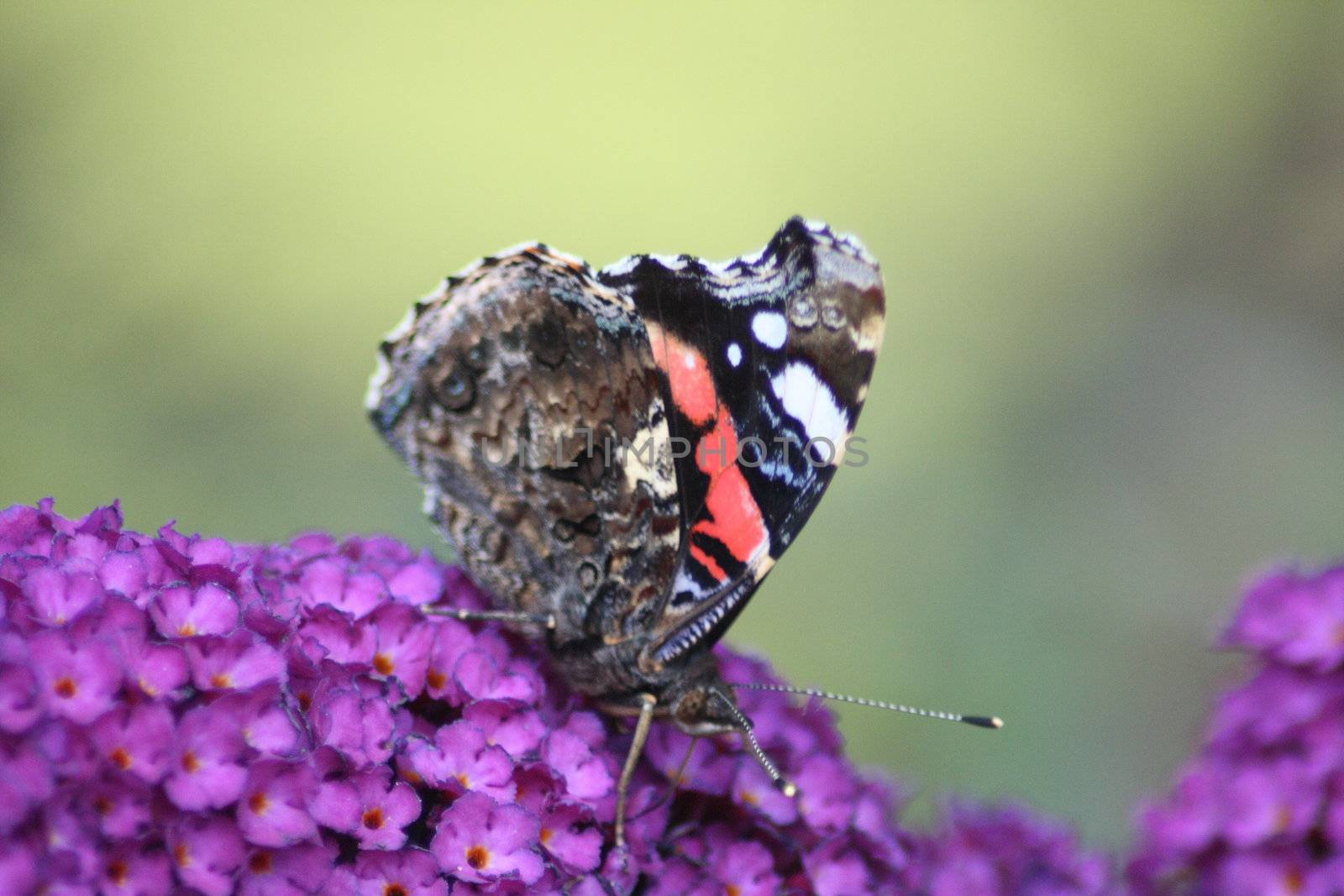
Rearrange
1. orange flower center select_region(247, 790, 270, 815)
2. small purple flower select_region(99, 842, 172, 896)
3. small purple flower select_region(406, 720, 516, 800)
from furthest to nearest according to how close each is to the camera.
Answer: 1. small purple flower select_region(406, 720, 516, 800)
2. orange flower center select_region(247, 790, 270, 815)
3. small purple flower select_region(99, 842, 172, 896)

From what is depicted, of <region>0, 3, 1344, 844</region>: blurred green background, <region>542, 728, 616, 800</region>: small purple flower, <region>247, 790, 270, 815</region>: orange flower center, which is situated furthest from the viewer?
<region>0, 3, 1344, 844</region>: blurred green background

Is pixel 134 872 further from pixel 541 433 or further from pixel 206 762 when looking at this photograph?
pixel 541 433

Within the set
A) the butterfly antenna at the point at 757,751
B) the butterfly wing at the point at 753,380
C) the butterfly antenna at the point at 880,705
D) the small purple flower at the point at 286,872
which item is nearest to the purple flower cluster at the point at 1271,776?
the butterfly antenna at the point at 880,705

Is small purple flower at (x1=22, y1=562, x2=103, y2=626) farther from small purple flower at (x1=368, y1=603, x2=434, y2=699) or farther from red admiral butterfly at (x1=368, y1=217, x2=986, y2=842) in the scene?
red admiral butterfly at (x1=368, y1=217, x2=986, y2=842)

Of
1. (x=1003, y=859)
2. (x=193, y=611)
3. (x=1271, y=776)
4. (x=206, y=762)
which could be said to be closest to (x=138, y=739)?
(x=206, y=762)

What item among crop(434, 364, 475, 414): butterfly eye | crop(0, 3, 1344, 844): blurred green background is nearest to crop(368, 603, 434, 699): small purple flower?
crop(434, 364, 475, 414): butterfly eye

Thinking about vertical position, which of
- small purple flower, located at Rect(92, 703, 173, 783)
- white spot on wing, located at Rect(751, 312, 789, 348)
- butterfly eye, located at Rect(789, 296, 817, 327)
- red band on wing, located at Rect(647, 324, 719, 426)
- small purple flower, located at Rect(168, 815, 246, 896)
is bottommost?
small purple flower, located at Rect(168, 815, 246, 896)

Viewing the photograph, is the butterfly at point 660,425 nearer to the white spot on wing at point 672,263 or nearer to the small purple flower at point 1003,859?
the white spot on wing at point 672,263

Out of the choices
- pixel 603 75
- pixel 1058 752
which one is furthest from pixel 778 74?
pixel 1058 752
